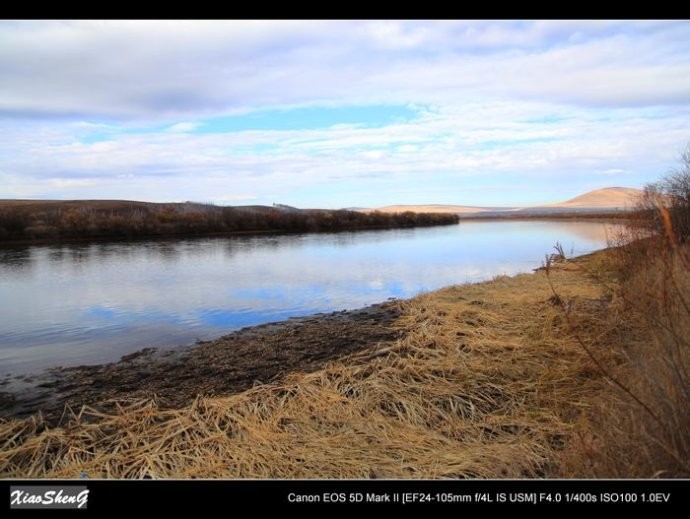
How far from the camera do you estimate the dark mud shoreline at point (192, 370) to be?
481cm

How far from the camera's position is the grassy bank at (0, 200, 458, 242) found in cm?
2762

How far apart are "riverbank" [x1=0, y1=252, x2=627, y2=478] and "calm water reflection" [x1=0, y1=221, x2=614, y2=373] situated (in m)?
1.50

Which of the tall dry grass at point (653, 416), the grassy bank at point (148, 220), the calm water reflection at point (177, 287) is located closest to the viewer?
the tall dry grass at point (653, 416)

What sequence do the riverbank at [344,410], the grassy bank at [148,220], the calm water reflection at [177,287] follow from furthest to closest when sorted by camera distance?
1. the grassy bank at [148,220]
2. the calm water reflection at [177,287]
3. the riverbank at [344,410]

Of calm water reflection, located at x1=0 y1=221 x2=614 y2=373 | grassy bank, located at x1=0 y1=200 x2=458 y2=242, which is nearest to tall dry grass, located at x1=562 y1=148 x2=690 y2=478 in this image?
calm water reflection, located at x1=0 y1=221 x2=614 y2=373

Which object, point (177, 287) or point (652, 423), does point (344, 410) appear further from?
point (177, 287)

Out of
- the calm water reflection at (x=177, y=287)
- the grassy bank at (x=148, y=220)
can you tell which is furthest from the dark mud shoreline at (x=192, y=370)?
the grassy bank at (x=148, y=220)

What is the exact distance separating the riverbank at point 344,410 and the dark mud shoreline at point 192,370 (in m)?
0.04

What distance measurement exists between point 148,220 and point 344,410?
Answer: 31.3 meters

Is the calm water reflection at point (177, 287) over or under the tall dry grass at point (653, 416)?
under

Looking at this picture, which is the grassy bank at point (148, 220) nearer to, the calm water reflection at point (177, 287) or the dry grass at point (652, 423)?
the calm water reflection at point (177, 287)

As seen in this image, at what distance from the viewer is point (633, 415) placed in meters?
2.53

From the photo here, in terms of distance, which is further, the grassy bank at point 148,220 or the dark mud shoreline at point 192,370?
the grassy bank at point 148,220

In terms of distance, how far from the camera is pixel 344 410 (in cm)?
416
